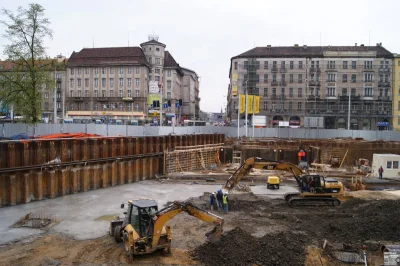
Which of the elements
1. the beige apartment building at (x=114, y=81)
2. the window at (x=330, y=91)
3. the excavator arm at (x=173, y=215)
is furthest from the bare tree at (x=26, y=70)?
the window at (x=330, y=91)

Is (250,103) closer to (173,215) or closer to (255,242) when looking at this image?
(255,242)

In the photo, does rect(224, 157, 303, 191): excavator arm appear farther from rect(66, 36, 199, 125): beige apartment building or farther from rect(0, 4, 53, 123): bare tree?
rect(66, 36, 199, 125): beige apartment building

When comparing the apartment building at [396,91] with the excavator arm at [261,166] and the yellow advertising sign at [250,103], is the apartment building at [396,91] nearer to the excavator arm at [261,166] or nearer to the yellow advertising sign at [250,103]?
the yellow advertising sign at [250,103]

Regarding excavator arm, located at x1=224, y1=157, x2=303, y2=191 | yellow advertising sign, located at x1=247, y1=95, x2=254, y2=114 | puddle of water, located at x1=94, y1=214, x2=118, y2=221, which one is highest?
yellow advertising sign, located at x1=247, y1=95, x2=254, y2=114

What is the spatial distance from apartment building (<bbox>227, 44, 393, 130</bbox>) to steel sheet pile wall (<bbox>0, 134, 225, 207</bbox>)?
4961 centimetres

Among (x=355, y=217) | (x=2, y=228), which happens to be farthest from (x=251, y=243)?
(x=2, y=228)

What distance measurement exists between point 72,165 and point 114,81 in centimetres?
5801

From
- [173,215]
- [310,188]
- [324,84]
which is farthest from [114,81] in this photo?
[173,215]

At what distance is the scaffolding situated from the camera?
3030 cm

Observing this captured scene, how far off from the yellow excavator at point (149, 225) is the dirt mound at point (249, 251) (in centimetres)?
55

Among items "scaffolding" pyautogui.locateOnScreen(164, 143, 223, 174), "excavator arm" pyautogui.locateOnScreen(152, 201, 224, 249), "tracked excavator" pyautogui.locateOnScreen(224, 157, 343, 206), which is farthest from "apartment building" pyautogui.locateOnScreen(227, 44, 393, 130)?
"excavator arm" pyautogui.locateOnScreen(152, 201, 224, 249)

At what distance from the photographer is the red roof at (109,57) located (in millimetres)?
76688

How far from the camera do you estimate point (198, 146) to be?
3391cm

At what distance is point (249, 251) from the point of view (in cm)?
1230
